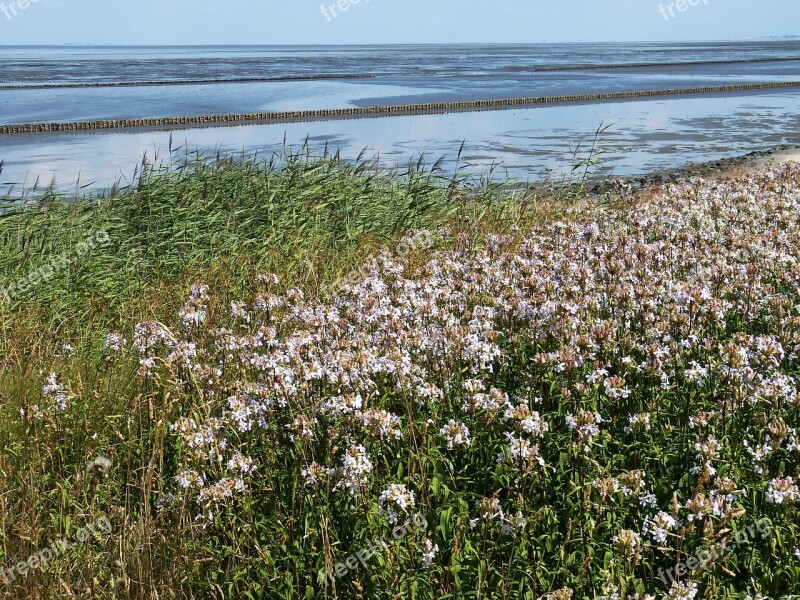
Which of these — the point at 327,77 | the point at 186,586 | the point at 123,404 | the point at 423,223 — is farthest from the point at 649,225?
the point at 327,77

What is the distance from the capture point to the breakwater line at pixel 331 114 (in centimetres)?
3644

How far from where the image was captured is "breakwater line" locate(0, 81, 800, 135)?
3644cm

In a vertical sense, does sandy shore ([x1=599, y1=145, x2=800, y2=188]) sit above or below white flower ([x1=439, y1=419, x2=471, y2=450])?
below

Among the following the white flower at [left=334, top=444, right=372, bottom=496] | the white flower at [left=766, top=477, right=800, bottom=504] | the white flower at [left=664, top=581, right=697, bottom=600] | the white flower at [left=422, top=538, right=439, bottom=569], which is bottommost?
the white flower at [left=422, top=538, right=439, bottom=569]

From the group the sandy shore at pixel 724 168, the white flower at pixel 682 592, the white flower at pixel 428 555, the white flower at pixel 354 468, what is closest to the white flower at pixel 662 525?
the white flower at pixel 682 592

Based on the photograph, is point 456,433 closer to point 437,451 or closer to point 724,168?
point 437,451

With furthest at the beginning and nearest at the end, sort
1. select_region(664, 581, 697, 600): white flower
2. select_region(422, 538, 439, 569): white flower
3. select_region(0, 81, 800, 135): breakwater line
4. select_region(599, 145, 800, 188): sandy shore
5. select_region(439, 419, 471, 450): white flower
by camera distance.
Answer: select_region(0, 81, 800, 135): breakwater line < select_region(599, 145, 800, 188): sandy shore < select_region(439, 419, 471, 450): white flower < select_region(422, 538, 439, 569): white flower < select_region(664, 581, 697, 600): white flower

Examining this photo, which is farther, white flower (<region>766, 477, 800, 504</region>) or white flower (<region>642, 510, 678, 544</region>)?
white flower (<region>766, 477, 800, 504</region>)

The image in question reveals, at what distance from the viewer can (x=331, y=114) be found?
4150 cm

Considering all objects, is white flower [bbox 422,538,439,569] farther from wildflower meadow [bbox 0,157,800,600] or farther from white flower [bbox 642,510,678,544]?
white flower [bbox 642,510,678,544]

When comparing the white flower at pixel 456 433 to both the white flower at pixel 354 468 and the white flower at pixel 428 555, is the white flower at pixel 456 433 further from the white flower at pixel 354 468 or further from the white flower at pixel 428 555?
the white flower at pixel 428 555

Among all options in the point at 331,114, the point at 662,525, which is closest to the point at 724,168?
the point at 662,525

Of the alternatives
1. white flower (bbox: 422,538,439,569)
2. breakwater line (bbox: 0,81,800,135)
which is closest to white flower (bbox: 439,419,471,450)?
white flower (bbox: 422,538,439,569)

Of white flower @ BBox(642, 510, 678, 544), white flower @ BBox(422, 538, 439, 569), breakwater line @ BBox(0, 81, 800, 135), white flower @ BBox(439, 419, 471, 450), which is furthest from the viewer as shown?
breakwater line @ BBox(0, 81, 800, 135)
